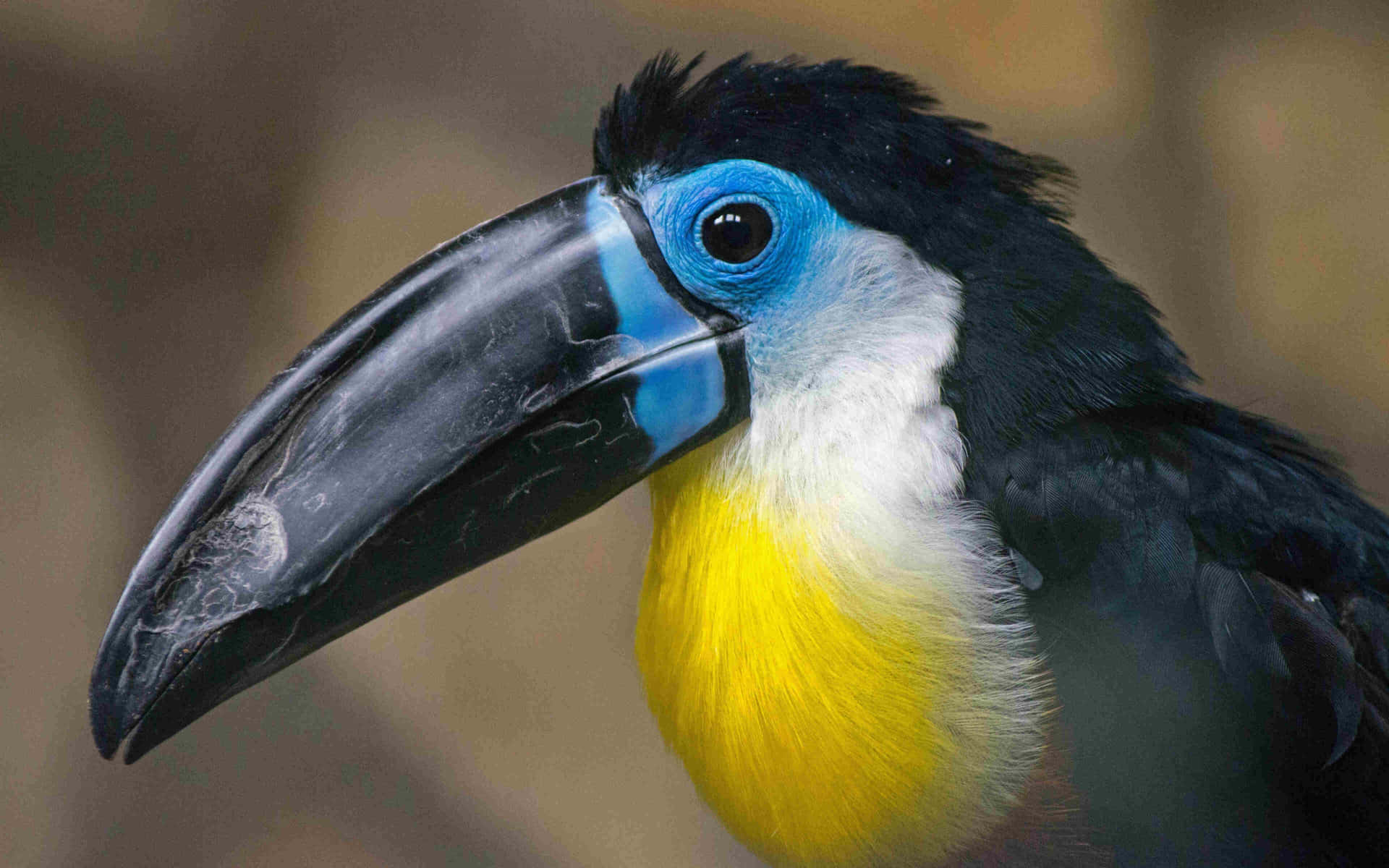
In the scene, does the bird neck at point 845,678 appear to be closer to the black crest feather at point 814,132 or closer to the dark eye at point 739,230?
the dark eye at point 739,230

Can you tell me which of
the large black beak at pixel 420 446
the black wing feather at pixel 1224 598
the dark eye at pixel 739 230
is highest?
the dark eye at pixel 739 230

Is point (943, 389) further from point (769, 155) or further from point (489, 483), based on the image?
point (489, 483)

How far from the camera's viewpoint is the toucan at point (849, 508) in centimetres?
149

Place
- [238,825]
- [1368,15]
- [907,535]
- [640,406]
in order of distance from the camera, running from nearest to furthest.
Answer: [907,535], [640,406], [238,825], [1368,15]

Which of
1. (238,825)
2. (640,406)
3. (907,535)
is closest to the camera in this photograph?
(907,535)

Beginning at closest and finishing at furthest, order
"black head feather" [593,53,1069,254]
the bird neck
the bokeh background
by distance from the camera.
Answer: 1. the bird neck
2. "black head feather" [593,53,1069,254]
3. the bokeh background

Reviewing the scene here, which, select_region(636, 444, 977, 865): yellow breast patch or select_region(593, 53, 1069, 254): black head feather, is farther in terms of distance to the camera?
select_region(593, 53, 1069, 254): black head feather

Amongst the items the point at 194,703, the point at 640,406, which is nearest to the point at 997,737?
the point at 640,406

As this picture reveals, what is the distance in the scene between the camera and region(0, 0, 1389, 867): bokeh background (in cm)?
348

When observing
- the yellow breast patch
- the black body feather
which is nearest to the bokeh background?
the yellow breast patch

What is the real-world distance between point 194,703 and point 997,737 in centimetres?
101

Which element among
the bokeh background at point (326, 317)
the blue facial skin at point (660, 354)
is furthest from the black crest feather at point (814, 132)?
the bokeh background at point (326, 317)

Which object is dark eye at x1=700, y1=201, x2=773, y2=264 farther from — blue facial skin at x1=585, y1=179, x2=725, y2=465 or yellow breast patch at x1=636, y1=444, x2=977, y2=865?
yellow breast patch at x1=636, y1=444, x2=977, y2=865

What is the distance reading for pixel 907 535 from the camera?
148 centimetres
